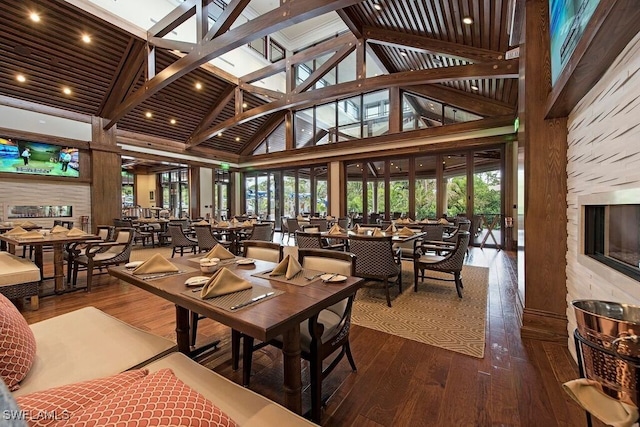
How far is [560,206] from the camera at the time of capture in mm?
2377

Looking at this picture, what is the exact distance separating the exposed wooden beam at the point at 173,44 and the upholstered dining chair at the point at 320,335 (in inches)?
189

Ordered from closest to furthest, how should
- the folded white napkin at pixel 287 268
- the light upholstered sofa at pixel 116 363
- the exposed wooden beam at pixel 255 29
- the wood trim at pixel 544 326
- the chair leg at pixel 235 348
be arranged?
the light upholstered sofa at pixel 116 363 < the folded white napkin at pixel 287 268 < the chair leg at pixel 235 348 < the wood trim at pixel 544 326 < the exposed wooden beam at pixel 255 29

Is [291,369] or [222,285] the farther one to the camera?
[222,285]

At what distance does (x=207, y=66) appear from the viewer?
7578 mm

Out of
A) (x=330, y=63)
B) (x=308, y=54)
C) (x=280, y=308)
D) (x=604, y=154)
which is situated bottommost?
(x=280, y=308)

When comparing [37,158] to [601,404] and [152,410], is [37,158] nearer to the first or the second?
[152,410]

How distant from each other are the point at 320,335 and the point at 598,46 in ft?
6.75

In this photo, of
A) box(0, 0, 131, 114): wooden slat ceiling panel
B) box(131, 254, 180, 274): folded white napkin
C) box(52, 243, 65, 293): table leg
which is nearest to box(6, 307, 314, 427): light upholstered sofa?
box(131, 254, 180, 274): folded white napkin

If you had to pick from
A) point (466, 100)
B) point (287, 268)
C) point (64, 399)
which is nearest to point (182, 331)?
point (287, 268)

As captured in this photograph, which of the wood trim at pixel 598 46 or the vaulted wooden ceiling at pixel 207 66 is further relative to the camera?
the vaulted wooden ceiling at pixel 207 66

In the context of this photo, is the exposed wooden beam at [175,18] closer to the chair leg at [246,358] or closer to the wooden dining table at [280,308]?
the wooden dining table at [280,308]

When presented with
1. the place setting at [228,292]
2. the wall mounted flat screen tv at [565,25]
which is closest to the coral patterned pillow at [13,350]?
the place setting at [228,292]

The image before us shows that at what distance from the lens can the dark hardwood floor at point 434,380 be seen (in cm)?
154

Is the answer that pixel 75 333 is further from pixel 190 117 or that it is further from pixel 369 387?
pixel 190 117
